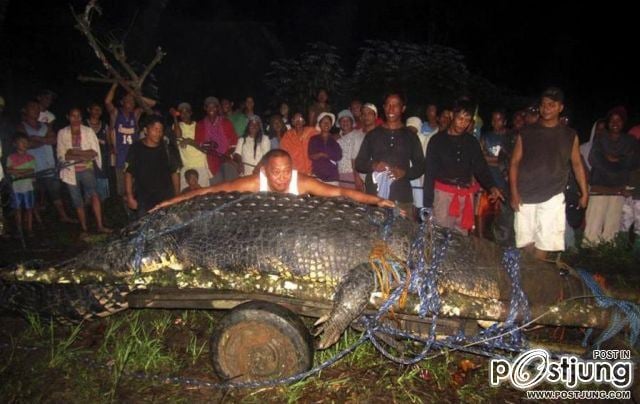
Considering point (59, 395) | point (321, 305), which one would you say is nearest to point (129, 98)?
point (59, 395)

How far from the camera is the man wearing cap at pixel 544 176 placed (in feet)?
13.3

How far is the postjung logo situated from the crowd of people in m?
1.53

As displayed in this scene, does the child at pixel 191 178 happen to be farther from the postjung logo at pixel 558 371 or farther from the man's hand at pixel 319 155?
the postjung logo at pixel 558 371

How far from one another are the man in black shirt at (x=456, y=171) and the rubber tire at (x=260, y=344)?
2.30 metres

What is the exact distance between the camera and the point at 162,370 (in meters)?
3.21

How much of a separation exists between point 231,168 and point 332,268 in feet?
13.8

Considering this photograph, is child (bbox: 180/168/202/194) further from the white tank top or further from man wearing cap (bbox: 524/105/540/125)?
man wearing cap (bbox: 524/105/540/125)

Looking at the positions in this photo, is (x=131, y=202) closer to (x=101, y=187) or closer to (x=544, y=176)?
(x=101, y=187)

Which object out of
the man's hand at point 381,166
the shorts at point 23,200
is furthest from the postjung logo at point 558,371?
the shorts at point 23,200

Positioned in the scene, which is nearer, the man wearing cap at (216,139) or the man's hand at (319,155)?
the man's hand at (319,155)

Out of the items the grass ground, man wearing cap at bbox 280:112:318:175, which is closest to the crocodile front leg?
the grass ground

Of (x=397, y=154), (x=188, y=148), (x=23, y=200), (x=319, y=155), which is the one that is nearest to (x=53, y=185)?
(x=23, y=200)

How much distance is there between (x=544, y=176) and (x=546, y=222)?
47cm

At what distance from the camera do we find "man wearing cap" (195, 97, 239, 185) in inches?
270
